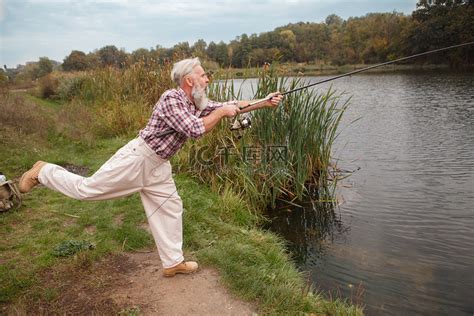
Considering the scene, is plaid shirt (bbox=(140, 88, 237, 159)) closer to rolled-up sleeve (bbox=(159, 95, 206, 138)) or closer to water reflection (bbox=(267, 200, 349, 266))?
rolled-up sleeve (bbox=(159, 95, 206, 138))

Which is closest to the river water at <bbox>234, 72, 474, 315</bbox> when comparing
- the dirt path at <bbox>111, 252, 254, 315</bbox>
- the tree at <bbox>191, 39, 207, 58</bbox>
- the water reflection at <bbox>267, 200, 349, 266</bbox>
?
the water reflection at <bbox>267, 200, 349, 266</bbox>

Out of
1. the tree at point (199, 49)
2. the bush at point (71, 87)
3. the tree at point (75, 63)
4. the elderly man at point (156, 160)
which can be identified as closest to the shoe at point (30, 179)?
the elderly man at point (156, 160)

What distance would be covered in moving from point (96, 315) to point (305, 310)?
69.3 inches

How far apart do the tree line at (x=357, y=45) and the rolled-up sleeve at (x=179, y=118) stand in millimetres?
4205

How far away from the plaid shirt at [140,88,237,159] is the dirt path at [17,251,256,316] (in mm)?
1236

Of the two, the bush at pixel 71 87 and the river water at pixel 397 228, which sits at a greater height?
the bush at pixel 71 87

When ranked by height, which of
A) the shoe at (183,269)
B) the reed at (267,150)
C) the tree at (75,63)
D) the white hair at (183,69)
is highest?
the tree at (75,63)

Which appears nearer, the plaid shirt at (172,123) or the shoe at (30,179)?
the plaid shirt at (172,123)

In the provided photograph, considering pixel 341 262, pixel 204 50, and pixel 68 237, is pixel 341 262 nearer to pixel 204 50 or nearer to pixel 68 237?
pixel 68 237

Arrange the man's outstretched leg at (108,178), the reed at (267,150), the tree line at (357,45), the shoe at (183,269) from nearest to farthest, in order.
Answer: the man's outstretched leg at (108,178), the shoe at (183,269), the reed at (267,150), the tree line at (357,45)

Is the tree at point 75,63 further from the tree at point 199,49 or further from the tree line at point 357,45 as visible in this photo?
the tree at point 199,49

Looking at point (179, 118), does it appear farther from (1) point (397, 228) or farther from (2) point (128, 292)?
(1) point (397, 228)

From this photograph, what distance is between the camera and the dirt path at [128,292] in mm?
3191

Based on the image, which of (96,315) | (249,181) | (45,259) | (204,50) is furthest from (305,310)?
(204,50)
